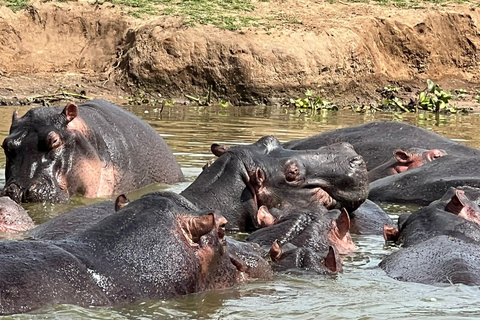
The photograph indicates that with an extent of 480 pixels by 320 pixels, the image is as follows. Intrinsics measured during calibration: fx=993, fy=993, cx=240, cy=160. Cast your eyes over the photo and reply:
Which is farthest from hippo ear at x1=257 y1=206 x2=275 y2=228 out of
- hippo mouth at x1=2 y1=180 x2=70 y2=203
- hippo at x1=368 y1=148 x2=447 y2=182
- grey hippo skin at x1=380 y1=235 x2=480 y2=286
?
hippo at x1=368 y1=148 x2=447 y2=182

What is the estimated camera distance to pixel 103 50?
21.4m

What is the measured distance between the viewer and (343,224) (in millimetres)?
5781

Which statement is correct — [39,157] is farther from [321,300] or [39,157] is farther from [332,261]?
[321,300]

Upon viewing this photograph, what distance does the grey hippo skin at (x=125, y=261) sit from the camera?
3746 millimetres

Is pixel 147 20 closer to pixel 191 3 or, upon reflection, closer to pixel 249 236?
pixel 191 3

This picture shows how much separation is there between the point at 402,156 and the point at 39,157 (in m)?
3.11

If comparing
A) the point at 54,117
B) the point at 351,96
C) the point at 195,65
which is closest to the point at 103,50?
the point at 195,65

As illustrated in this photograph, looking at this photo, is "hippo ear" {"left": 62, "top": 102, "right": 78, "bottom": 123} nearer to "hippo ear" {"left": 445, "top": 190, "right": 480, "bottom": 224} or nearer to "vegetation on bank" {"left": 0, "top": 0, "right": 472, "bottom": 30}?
"hippo ear" {"left": 445, "top": 190, "right": 480, "bottom": 224}

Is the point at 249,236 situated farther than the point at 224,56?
No

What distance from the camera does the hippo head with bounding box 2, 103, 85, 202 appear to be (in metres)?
7.36

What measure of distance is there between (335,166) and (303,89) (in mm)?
14186

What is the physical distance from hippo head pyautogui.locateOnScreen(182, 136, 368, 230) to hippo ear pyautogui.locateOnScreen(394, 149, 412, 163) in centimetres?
213

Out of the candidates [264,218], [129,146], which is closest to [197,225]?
[264,218]

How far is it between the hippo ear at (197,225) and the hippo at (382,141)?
4.96m
